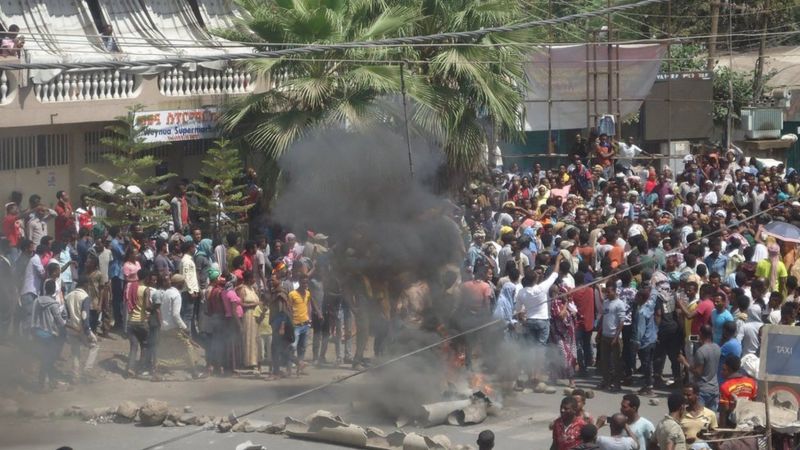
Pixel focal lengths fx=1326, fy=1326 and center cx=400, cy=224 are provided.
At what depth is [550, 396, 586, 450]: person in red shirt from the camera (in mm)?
8975

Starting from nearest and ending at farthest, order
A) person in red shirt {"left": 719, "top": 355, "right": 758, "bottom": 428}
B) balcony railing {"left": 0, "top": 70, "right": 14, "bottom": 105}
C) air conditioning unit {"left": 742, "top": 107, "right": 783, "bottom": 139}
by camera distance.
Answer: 1. person in red shirt {"left": 719, "top": 355, "right": 758, "bottom": 428}
2. balcony railing {"left": 0, "top": 70, "right": 14, "bottom": 105}
3. air conditioning unit {"left": 742, "top": 107, "right": 783, "bottom": 139}

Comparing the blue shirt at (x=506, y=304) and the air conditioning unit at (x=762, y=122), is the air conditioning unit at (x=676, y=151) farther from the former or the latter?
the blue shirt at (x=506, y=304)

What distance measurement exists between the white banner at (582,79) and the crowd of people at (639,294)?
204 inches

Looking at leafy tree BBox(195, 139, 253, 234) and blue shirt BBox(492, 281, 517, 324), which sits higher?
leafy tree BBox(195, 139, 253, 234)

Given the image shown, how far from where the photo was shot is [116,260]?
15023 mm

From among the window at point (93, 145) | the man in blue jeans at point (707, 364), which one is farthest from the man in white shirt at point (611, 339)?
the window at point (93, 145)

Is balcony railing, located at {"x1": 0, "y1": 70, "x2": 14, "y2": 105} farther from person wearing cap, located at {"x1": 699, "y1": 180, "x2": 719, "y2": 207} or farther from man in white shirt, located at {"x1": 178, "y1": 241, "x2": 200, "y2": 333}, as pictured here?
person wearing cap, located at {"x1": 699, "y1": 180, "x2": 719, "y2": 207}

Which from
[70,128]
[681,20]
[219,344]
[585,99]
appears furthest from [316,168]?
[681,20]

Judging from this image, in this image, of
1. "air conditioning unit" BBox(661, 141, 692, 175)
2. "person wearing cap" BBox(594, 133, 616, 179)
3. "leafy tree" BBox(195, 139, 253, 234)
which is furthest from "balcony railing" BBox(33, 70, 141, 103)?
"air conditioning unit" BBox(661, 141, 692, 175)

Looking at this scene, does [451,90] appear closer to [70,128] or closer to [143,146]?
[143,146]

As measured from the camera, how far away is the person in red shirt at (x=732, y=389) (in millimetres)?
9828

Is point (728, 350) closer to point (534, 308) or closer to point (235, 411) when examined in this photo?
point (534, 308)

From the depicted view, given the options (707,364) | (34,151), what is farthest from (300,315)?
(34,151)

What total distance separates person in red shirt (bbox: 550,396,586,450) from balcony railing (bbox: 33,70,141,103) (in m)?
11.0
